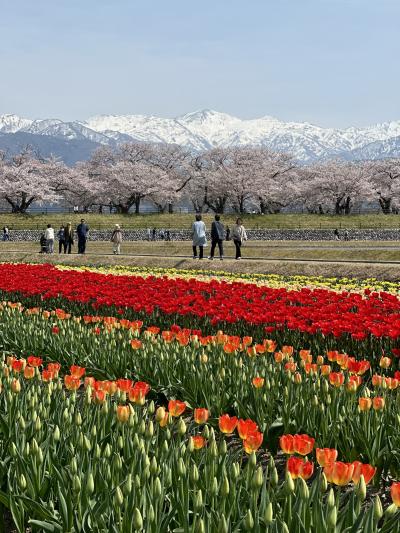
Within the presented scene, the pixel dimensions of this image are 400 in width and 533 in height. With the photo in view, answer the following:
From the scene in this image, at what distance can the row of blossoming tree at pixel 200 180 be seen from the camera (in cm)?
8006

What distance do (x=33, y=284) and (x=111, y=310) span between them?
3148 millimetres

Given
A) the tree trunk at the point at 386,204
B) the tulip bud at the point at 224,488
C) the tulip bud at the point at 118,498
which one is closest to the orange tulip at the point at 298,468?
the tulip bud at the point at 224,488

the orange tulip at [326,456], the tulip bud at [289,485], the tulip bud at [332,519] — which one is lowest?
the tulip bud at [332,519]

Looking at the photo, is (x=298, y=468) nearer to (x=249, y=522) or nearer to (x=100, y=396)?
(x=249, y=522)

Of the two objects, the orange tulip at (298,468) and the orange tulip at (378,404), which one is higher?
the orange tulip at (298,468)

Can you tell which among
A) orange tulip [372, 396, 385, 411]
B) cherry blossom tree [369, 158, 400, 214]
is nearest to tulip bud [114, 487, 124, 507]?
orange tulip [372, 396, 385, 411]

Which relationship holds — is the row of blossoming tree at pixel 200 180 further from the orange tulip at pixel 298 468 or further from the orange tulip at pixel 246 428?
the orange tulip at pixel 298 468

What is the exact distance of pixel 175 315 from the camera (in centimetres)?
914

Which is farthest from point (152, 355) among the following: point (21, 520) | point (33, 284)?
point (33, 284)

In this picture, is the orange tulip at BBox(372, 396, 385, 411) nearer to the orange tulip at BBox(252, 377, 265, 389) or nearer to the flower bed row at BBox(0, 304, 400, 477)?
the flower bed row at BBox(0, 304, 400, 477)

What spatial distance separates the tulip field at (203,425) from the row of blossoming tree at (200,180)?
66.2 metres

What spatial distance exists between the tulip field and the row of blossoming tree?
6620 centimetres

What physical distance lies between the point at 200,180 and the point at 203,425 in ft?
278

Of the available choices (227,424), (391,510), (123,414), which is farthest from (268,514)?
(123,414)
